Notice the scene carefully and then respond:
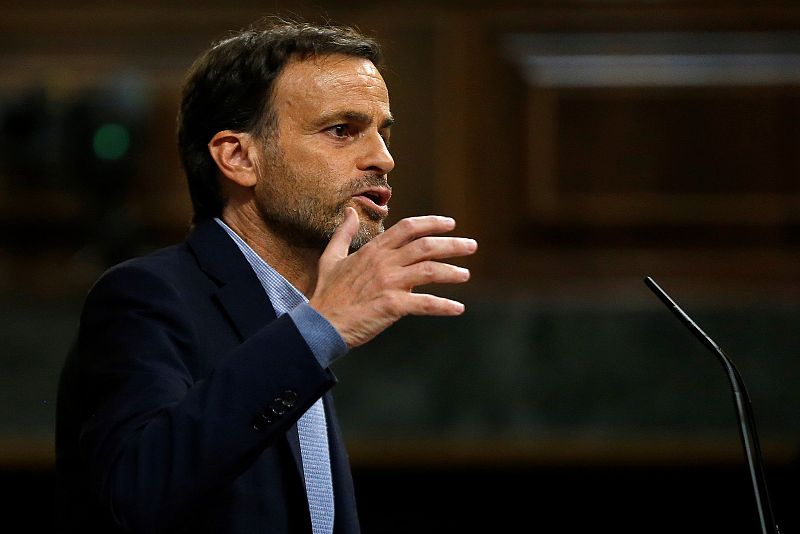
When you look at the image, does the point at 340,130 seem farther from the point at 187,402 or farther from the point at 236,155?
the point at 187,402

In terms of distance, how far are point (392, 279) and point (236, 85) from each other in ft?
1.90

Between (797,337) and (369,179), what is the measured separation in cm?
180

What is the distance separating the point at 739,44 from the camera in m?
3.42

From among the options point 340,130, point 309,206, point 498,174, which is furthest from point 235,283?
point 498,174

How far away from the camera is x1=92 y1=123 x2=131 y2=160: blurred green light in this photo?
11.3 ft

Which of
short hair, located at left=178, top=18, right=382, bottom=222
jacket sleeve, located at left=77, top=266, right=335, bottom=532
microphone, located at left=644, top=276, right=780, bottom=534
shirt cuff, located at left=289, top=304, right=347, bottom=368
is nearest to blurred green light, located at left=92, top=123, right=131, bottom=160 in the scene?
short hair, located at left=178, top=18, right=382, bottom=222

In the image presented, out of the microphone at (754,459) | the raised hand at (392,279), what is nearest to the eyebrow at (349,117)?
the raised hand at (392,279)

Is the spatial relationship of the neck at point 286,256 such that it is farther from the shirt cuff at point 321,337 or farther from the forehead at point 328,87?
the shirt cuff at point 321,337

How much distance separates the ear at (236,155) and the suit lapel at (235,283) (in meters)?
0.09

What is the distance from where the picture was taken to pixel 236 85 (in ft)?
5.90

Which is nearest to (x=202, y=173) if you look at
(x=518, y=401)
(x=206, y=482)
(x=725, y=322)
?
(x=206, y=482)

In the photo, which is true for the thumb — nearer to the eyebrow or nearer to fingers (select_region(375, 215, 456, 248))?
fingers (select_region(375, 215, 456, 248))

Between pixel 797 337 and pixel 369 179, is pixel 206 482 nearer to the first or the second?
pixel 369 179

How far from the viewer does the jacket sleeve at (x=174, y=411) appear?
129 centimetres
